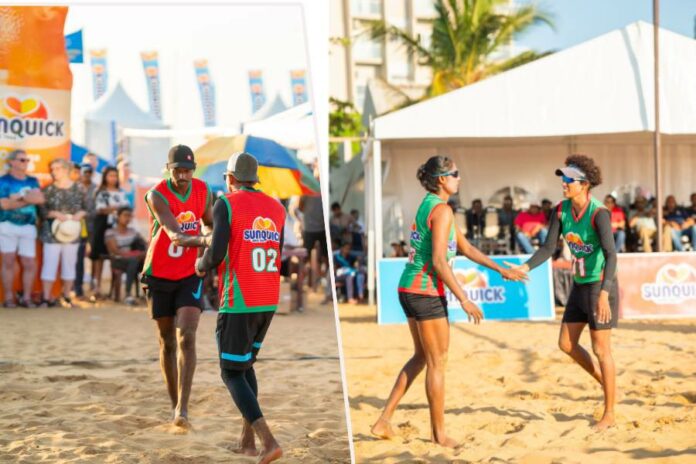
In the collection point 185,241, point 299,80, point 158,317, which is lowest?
point 158,317

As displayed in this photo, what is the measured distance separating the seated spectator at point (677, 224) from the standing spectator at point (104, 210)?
7.99 metres

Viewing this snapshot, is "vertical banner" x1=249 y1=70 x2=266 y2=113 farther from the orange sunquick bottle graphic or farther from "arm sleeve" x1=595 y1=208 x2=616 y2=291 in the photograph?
"arm sleeve" x1=595 y1=208 x2=616 y2=291

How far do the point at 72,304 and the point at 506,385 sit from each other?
672cm

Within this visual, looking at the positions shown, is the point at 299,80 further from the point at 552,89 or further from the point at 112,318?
the point at 112,318

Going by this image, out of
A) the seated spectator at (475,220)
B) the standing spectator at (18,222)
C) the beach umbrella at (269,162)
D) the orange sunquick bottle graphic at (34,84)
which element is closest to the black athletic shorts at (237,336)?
the beach umbrella at (269,162)

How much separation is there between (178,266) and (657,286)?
7402 millimetres

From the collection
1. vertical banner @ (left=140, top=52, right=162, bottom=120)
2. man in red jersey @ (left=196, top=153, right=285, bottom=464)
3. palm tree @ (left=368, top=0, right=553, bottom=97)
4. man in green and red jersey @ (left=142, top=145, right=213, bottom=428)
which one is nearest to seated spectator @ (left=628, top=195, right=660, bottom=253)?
man in green and red jersey @ (left=142, top=145, right=213, bottom=428)

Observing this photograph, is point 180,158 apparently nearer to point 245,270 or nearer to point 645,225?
point 245,270

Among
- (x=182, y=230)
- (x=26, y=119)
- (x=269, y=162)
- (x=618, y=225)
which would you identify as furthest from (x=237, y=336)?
(x=618, y=225)

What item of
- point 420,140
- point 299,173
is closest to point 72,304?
point 299,173

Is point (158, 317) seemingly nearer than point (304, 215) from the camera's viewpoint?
Yes

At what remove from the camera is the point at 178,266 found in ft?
14.8

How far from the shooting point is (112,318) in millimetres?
10836

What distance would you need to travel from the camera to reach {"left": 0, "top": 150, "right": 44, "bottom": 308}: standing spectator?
9.69 m
